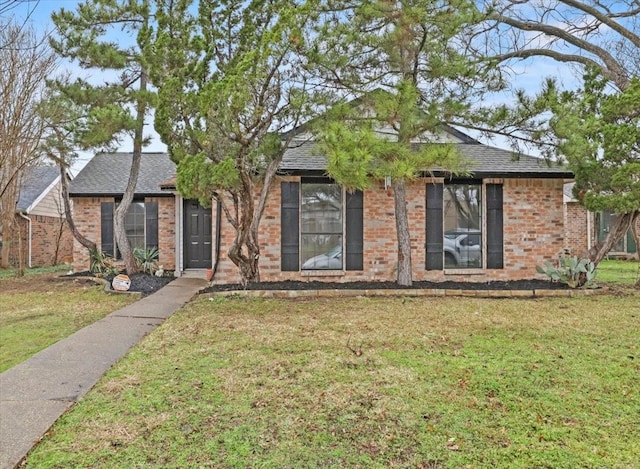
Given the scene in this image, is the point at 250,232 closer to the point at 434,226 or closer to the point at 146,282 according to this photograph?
the point at 146,282

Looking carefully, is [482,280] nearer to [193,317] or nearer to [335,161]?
[335,161]

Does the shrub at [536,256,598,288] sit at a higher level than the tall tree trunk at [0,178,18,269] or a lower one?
lower

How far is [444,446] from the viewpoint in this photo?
282 cm

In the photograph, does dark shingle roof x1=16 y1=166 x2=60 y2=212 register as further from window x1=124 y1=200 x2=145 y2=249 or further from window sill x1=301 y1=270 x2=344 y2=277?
window sill x1=301 y1=270 x2=344 y2=277

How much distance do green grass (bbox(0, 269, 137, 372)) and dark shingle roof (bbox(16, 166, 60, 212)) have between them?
609 centimetres

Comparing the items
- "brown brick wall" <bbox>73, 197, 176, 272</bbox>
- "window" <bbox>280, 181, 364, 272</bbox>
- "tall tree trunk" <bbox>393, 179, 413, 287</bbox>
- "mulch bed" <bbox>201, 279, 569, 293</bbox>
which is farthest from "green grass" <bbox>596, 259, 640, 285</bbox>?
"brown brick wall" <bbox>73, 197, 176, 272</bbox>

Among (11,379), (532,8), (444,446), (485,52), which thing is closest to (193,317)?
(11,379)

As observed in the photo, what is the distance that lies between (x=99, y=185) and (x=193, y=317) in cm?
856

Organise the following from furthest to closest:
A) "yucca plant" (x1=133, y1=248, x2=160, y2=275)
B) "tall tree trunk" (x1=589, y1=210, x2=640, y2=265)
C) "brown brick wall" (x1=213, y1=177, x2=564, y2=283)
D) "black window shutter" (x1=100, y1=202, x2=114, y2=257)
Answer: "black window shutter" (x1=100, y1=202, x2=114, y2=257) < "yucca plant" (x1=133, y1=248, x2=160, y2=275) < "brown brick wall" (x1=213, y1=177, x2=564, y2=283) < "tall tree trunk" (x1=589, y1=210, x2=640, y2=265)

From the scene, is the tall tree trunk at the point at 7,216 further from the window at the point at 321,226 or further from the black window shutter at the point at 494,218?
the black window shutter at the point at 494,218

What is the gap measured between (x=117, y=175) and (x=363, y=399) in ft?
42.2

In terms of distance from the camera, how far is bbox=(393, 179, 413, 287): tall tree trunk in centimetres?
897

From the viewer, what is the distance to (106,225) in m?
13.1

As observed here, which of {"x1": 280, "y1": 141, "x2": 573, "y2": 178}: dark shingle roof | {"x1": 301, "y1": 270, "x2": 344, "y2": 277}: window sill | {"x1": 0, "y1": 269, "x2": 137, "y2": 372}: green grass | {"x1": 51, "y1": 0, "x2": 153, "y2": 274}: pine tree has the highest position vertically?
{"x1": 51, "y1": 0, "x2": 153, "y2": 274}: pine tree
